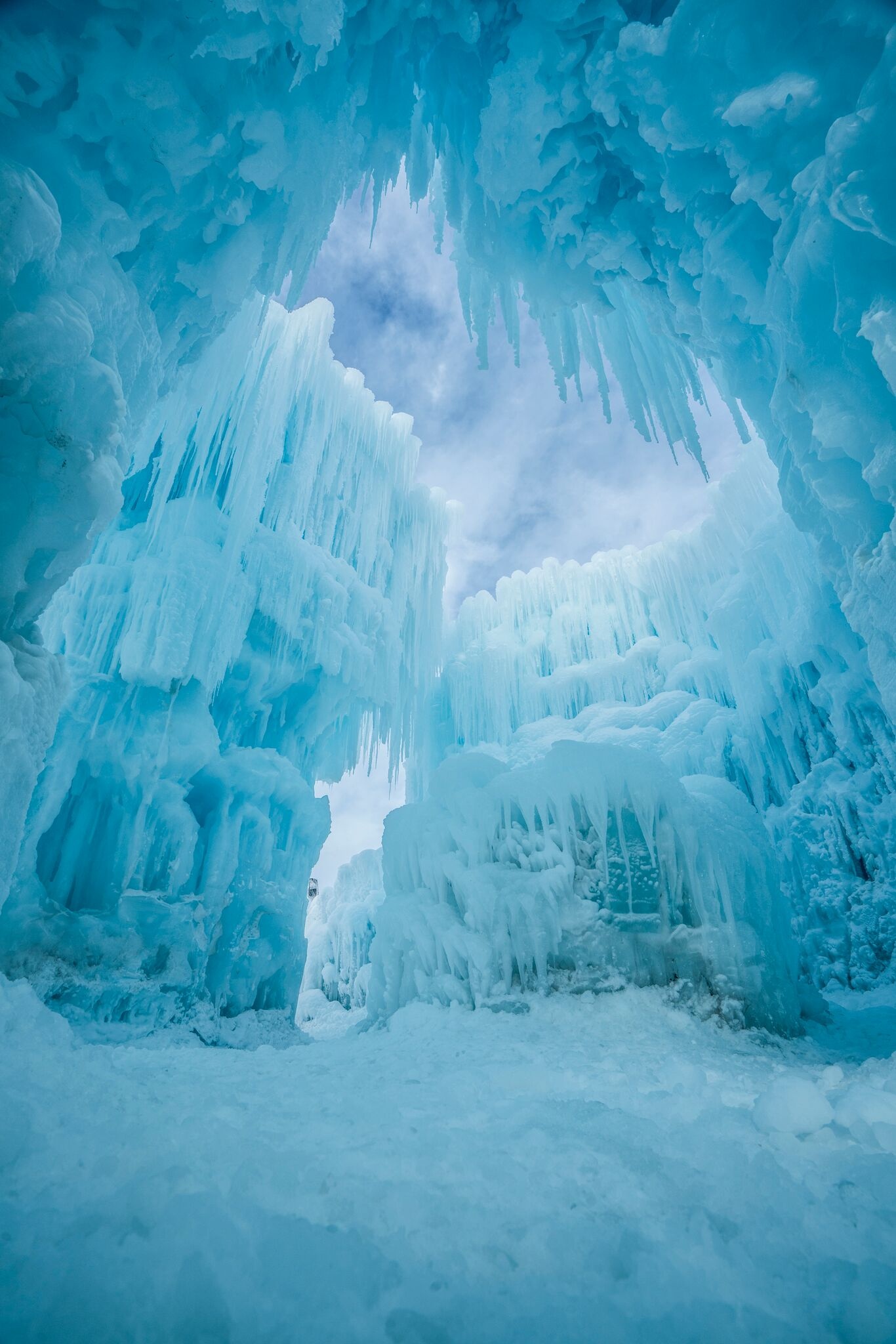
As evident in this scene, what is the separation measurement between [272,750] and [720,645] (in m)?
11.1

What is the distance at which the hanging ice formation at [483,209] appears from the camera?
3.13 metres

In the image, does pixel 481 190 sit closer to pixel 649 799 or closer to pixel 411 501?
pixel 649 799

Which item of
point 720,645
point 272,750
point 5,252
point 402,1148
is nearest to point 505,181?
point 5,252

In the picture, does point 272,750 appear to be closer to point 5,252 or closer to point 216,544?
point 216,544

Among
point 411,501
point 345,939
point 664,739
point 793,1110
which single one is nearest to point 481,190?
point 793,1110

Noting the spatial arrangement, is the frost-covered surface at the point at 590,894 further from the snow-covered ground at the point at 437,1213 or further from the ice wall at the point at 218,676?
the ice wall at the point at 218,676

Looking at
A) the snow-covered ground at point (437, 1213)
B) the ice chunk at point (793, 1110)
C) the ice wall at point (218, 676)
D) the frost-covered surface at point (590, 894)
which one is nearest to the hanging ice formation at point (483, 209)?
the frost-covered surface at point (590, 894)

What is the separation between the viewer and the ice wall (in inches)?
366

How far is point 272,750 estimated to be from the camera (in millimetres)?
12445

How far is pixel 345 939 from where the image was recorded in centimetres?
2006

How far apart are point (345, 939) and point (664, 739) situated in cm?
1283

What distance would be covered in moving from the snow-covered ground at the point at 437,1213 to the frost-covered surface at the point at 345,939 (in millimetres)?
17503

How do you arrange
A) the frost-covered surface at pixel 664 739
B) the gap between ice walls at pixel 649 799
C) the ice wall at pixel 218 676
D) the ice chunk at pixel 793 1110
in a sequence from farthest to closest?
the ice wall at pixel 218 676 < the frost-covered surface at pixel 664 739 < the gap between ice walls at pixel 649 799 < the ice chunk at pixel 793 1110

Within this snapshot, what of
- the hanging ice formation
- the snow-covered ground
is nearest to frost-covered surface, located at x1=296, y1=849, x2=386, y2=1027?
the hanging ice formation
